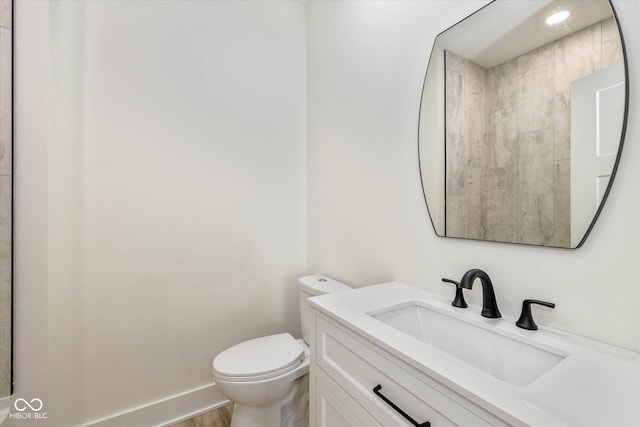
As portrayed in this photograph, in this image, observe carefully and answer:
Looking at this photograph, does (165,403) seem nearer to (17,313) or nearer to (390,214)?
(17,313)

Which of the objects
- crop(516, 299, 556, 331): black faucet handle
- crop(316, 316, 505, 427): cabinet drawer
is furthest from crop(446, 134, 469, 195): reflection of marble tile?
crop(316, 316, 505, 427): cabinet drawer

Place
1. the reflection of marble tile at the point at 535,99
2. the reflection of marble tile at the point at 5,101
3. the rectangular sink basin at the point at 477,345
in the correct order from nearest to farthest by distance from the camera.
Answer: the rectangular sink basin at the point at 477,345 → the reflection of marble tile at the point at 535,99 → the reflection of marble tile at the point at 5,101

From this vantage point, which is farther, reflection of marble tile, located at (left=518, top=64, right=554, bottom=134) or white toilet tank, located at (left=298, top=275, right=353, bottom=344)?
white toilet tank, located at (left=298, top=275, right=353, bottom=344)

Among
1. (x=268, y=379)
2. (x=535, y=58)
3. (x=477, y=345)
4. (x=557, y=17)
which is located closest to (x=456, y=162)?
(x=535, y=58)

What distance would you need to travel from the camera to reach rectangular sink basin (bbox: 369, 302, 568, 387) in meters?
0.75

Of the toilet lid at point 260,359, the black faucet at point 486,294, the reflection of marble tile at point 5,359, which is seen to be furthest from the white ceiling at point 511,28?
the reflection of marble tile at point 5,359

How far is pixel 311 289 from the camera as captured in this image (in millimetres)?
1598

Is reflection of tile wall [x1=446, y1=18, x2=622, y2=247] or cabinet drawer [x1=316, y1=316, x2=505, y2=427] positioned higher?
reflection of tile wall [x1=446, y1=18, x2=622, y2=247]

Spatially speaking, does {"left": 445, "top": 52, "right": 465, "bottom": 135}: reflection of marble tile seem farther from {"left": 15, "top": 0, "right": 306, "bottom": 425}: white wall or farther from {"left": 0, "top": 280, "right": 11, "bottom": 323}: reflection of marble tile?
{"left": 0, "top": 280, "right": 11, "bottom": 323}: reflection of marble tile

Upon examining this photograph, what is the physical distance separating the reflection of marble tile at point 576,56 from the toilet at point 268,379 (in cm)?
124

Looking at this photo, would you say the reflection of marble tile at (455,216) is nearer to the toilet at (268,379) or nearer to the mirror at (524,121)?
the mirror at (524,121)

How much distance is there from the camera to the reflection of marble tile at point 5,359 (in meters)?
1.18

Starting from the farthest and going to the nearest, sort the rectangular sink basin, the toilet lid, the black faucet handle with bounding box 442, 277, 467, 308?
the toilet lid < the black faucet handle with bounding box 442, 277, 467, 308 < the rectangular sink basin

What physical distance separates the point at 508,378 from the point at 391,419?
354 mm
